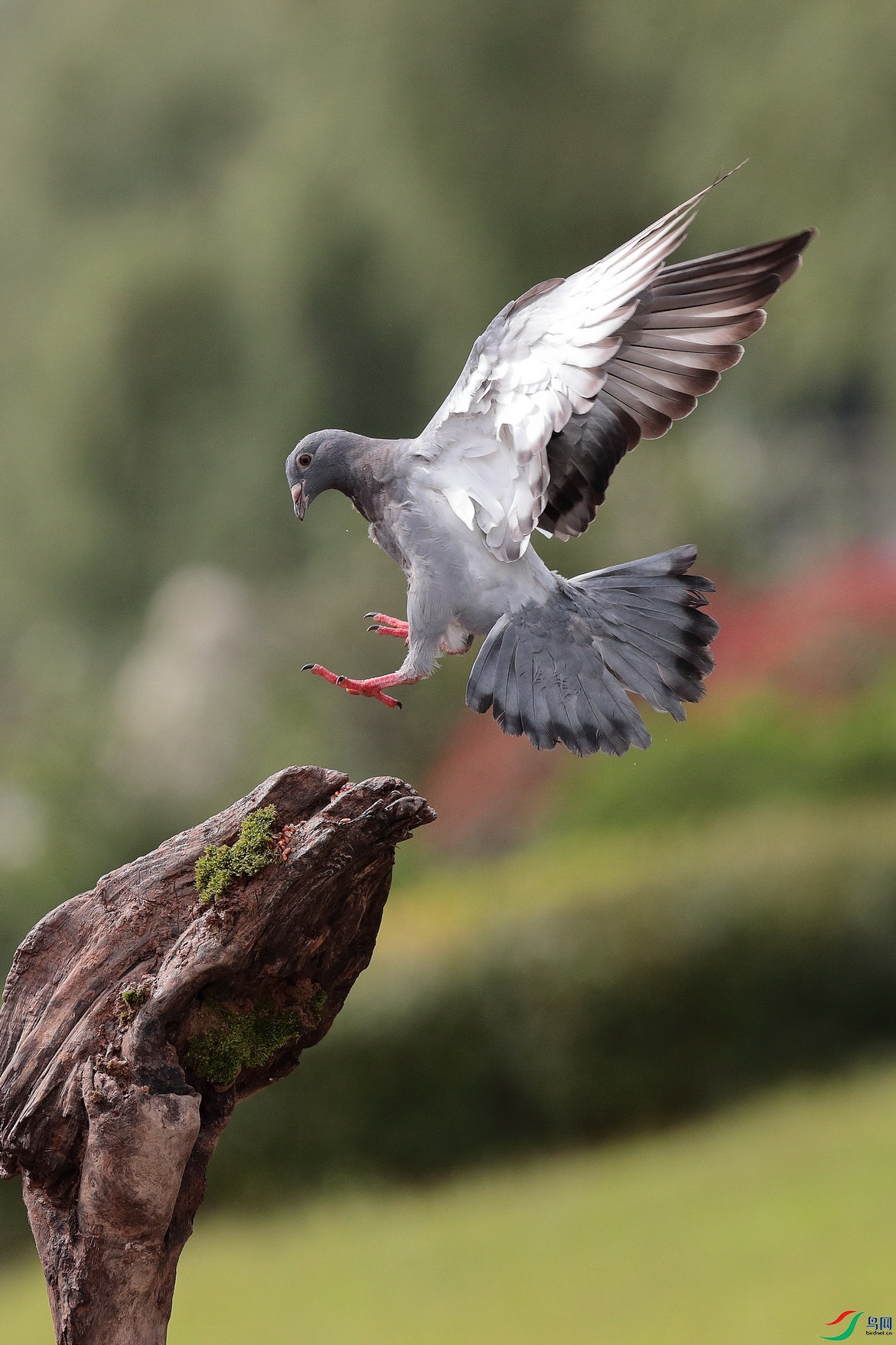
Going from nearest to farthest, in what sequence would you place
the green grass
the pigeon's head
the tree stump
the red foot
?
the tree stump < the pigeon's head < the red foot < the green grass

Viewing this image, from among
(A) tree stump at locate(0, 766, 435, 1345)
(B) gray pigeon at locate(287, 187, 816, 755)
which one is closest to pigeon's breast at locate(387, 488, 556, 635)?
(B) gray pigeon at locate(287, 187, 816, 755)

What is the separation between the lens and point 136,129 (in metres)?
7.06

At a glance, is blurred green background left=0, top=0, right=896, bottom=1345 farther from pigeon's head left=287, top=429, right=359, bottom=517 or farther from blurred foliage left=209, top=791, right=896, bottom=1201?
pigeon's head left=287, top=429, right=359, bottom=517

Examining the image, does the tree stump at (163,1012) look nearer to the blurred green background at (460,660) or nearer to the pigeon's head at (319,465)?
the pigeon's head at (319,465)

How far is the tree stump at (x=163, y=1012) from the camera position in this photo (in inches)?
86.5

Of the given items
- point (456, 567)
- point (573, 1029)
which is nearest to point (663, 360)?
point (456, 567)

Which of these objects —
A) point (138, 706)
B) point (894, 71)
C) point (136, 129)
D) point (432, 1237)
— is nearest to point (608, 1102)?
point (432, 1237)

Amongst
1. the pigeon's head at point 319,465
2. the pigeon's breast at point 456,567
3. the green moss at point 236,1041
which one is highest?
the pigeon's head at point 319,465

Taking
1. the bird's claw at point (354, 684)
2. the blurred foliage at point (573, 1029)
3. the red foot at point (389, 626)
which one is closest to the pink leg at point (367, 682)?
the bird's claw at point (354, 684)

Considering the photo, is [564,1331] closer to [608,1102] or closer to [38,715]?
[608,1102]

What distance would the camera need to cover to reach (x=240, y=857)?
229 cm

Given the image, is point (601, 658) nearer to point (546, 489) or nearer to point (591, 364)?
point (546, 489)

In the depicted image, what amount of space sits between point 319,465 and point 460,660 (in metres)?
3.34

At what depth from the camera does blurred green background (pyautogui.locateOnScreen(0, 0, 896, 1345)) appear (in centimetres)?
478
